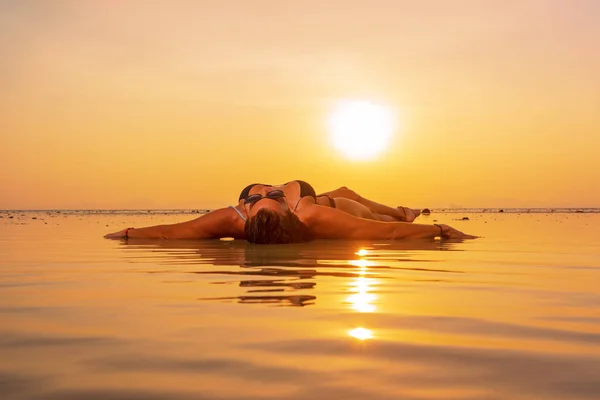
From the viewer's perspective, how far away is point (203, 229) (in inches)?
436

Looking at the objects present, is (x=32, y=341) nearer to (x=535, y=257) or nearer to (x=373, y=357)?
(x=373, y=357)

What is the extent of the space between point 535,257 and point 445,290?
340 centimetres

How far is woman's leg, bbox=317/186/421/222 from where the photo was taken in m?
12.7

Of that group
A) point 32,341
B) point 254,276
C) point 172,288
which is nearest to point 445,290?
point 254,276

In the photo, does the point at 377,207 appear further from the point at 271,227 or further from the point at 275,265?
the point at 275,265

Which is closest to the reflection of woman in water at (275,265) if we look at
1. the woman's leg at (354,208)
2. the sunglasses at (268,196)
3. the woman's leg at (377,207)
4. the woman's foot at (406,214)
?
the sunglasses at (268,196)

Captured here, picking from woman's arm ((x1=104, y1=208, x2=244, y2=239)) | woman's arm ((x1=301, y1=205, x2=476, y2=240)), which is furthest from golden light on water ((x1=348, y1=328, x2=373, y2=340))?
woman's arm ((x1=104, y1=208, x2=244, y2=239))

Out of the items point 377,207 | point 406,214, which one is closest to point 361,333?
point 377,207

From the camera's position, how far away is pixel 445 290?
15.0ft

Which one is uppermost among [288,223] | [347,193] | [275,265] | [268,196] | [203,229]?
[347,193]

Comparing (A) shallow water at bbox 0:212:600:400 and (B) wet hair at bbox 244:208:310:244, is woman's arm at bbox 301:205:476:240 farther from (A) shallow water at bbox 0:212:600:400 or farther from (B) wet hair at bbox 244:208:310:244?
(A) shallow water at bbox 0:212:600:400

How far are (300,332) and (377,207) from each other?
10.00 m

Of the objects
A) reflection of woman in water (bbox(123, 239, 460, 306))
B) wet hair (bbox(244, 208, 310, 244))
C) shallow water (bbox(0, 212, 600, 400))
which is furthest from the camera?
wet hair (bbox(244, 208, 310, 244))

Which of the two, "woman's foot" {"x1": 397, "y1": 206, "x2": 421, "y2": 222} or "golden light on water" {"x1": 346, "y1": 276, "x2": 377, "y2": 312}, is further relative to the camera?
"woman's foot" {"x1": 397, "y1": 206, "x2": 421, "y2": 222}
